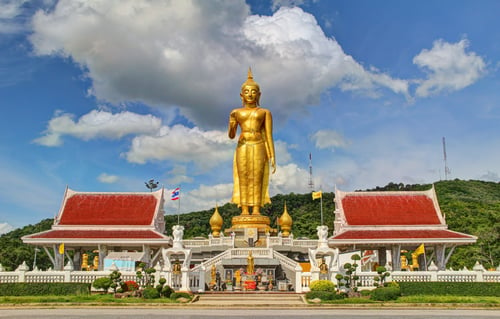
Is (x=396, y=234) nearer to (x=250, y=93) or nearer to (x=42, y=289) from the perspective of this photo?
(x=250, y=93)

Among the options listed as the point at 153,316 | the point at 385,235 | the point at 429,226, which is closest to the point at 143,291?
the point at 153,316

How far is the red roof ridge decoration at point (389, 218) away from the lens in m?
32.2

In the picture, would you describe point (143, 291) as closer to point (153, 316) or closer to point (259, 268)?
point (153, 316)

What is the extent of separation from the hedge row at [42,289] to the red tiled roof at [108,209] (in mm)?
10803

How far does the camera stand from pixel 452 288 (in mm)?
23172

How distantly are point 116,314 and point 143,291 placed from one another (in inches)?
190

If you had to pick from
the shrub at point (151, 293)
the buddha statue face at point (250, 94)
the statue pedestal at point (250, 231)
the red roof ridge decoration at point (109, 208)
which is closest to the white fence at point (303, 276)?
the shrub at point (151, 293)

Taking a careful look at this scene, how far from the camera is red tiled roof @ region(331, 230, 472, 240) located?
32.1 m

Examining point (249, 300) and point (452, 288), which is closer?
point (249, 300)

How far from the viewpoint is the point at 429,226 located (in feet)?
112

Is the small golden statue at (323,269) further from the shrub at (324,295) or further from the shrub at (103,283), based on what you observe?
the shrub at (103,283)

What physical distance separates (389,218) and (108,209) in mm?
18895

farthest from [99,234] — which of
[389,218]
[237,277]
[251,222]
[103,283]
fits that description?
[389,218]

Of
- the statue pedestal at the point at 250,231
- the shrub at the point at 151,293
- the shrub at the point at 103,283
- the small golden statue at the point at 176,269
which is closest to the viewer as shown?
the shrub at the point at 151,293
